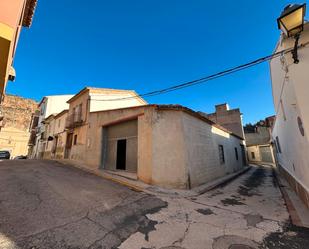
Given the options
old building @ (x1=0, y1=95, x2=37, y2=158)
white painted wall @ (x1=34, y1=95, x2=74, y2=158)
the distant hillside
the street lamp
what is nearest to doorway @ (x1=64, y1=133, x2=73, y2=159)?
white painted wall @ (x1=34, y1=95, x2=74, y2=158)

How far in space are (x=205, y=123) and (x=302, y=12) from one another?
721 centimetres

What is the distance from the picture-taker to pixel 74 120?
14.3 m

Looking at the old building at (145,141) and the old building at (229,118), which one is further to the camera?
the old building at (229,118)

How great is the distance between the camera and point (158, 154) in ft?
24.1

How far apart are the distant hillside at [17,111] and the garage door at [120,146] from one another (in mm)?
29982

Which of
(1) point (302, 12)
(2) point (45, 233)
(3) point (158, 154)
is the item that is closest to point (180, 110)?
(3) point (158, 154)

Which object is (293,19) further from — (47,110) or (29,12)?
(47,110)

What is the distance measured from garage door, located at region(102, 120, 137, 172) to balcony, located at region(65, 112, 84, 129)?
12.2 ft

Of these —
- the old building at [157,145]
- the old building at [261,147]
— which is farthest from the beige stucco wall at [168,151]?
the old building at [261,147]

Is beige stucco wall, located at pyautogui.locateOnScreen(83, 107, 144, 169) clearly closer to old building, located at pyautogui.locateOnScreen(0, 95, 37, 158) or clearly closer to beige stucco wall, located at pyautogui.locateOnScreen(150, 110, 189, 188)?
beige stucco wall, located at pyautogui.locateOnScreen(150, 110, 189, 188)

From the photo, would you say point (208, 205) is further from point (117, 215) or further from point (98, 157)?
point (98, 157)

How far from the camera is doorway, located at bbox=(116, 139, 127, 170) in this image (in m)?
9.67

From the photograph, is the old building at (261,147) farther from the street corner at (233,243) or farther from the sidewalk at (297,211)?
the street corner at (233,243)

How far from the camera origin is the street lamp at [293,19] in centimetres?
324
